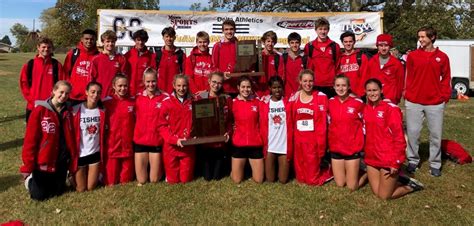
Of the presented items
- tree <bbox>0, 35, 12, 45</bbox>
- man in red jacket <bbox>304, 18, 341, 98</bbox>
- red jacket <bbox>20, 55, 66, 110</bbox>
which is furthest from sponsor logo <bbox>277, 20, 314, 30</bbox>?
tree <bbox>0, 35, 12, 45</bbox>

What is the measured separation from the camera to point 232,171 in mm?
6297

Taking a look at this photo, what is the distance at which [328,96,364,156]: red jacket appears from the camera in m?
5.87

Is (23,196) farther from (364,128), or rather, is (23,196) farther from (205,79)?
(364,128)

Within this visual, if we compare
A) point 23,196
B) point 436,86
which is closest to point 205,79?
point 23,196

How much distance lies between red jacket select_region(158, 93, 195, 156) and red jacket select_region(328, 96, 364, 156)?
7.32ft

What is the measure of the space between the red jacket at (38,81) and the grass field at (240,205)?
1.34 m

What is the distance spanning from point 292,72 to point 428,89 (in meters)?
2.24

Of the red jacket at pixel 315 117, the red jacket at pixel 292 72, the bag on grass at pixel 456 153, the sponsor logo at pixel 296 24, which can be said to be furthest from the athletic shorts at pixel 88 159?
the sponsor logo at pixel 296 24

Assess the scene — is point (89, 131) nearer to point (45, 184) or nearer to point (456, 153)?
point (45, 184)

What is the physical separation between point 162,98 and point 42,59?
220cm

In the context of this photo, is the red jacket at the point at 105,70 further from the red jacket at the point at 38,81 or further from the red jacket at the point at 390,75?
the red jacket at the point at 390,75

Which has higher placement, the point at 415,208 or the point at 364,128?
the point at 364,128

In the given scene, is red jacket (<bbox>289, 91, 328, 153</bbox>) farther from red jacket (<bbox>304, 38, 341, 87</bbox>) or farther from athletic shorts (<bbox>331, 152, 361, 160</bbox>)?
red jacket (<bbox>304, 38, 341, 87</bbox>)

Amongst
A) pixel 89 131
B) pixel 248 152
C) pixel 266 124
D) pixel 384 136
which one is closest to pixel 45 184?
pixel 89 131
